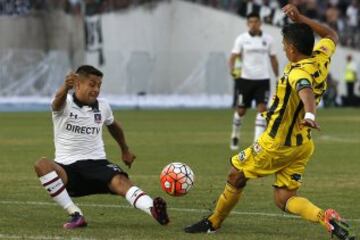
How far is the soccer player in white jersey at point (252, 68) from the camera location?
1970cm

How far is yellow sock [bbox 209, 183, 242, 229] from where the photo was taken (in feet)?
30.6

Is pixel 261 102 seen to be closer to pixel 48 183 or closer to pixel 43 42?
pixel 48 183

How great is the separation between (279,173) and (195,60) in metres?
35.5

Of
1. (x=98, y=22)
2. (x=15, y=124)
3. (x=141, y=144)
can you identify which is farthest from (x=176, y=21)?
(x=141, y=144)

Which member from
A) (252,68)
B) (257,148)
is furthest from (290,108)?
(252,68)

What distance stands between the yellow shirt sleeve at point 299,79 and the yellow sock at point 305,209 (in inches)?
40.4

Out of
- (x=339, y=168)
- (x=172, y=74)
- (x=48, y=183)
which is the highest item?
(x=48, y=183)

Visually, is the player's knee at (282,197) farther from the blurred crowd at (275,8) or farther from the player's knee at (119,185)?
the blurred crowd at (275,8)

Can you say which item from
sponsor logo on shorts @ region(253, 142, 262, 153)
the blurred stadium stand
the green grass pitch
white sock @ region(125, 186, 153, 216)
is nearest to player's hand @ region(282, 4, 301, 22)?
sponsor logo on shorts @ region(253, 142, 262, 153)

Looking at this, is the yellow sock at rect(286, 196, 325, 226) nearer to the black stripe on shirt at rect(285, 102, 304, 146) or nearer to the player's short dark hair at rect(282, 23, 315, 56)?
the black stripe on shirt at rect(285, 102, 304, 146)

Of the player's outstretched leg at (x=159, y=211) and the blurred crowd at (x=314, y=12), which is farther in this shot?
the blurred crowd at (x=314, y=12)

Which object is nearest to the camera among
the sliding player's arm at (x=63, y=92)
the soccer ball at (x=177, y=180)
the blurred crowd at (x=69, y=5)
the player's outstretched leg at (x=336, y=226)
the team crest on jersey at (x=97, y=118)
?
the player's outstretched leg at (x=336, y=226)

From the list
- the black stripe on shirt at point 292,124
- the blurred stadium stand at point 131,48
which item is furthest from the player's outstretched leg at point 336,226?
the blurred stadium stand at point 131,48

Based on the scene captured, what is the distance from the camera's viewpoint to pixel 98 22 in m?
42.2
